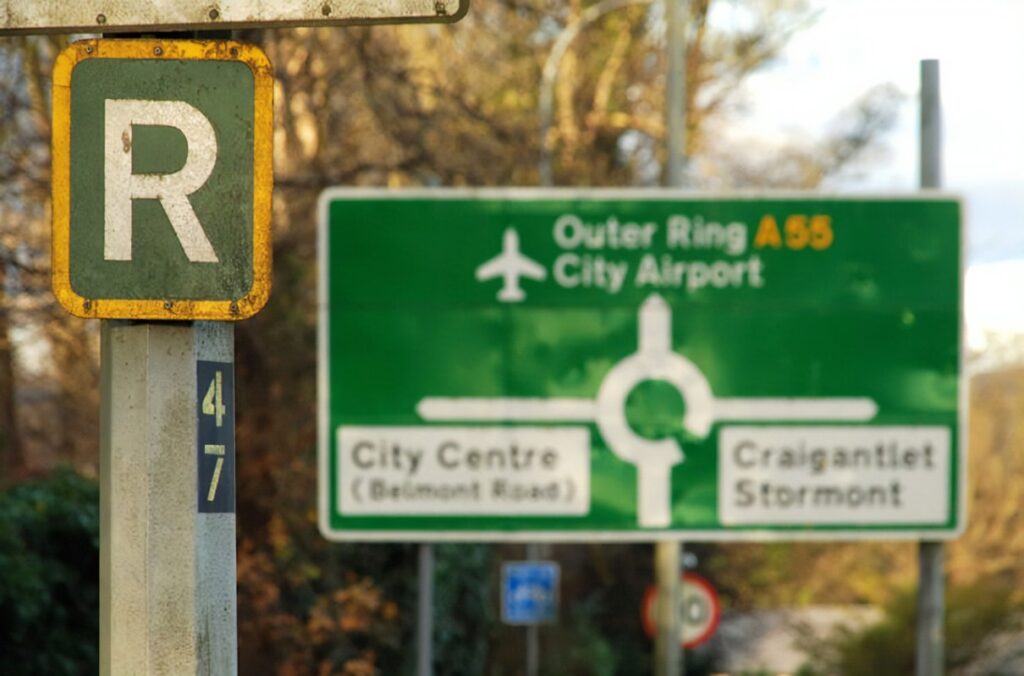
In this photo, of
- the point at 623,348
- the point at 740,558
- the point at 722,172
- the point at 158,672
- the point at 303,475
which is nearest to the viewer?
the point at 158,672

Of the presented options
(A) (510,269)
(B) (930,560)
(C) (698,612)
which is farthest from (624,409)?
(C) (698,612)

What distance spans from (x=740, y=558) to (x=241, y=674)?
1972cm

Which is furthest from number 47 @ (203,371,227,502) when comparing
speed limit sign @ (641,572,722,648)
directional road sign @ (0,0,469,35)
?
speed limit sign @ (641,572,722,648)

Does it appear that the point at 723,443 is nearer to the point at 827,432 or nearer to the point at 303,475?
the point at 827,432

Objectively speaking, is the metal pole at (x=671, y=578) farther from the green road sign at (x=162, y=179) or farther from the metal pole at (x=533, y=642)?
the metal pole at (x=533, y=642)

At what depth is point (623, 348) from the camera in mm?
10148

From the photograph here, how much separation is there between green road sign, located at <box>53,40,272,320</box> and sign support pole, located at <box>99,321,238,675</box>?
5.9 inches

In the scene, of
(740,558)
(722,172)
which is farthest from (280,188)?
(740,558)

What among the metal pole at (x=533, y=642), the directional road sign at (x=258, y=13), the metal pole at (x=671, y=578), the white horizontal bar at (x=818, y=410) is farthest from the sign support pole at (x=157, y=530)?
the metal pole at (x=533, y=642)

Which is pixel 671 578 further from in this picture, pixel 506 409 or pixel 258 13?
pixel 258 13

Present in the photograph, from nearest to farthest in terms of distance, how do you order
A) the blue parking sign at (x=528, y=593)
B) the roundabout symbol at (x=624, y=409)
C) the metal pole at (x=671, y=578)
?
the roundabout symbol at (x=624, y=409)
the metal pole at (x=671, y=578)
the blue parking sign at (x=528, y=593)

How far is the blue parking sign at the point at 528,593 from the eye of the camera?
26891 millimetres

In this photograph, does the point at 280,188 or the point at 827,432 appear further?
A: the point at 280,188

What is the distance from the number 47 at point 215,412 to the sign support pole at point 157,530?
0.01 metres
